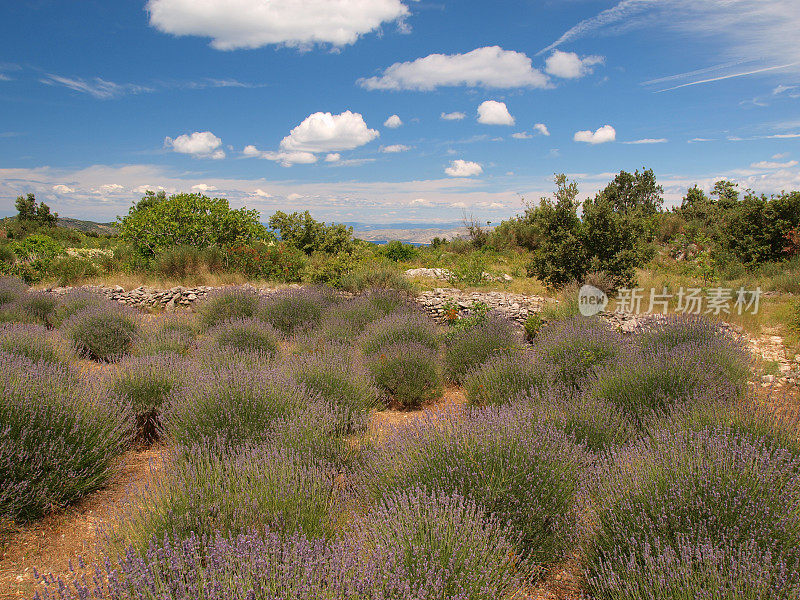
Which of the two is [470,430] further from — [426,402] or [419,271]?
[419,271]

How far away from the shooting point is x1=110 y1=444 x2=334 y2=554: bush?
2168 millimetres

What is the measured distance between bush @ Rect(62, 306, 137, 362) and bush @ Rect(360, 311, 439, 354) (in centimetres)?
342

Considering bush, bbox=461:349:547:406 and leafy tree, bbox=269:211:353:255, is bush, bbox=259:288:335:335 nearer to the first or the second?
bush, bbox=461:349:547:406

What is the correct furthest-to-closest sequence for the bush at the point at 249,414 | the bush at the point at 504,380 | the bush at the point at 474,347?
the bush at the point at 474,347 → the bush at the point at 504,380 → the bush at the point at 249,414

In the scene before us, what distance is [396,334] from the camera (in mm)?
5988

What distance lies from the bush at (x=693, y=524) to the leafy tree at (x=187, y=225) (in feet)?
38.3

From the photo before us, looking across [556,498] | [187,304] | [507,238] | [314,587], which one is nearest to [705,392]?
[556,498]

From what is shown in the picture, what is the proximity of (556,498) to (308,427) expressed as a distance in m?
1.67

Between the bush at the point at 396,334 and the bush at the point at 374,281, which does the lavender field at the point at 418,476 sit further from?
the bush at the point at 374,281

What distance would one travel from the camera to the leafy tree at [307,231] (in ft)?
48.8

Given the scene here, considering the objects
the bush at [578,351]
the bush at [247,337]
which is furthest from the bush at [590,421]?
the bush at [247,337]

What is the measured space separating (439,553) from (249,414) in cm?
206

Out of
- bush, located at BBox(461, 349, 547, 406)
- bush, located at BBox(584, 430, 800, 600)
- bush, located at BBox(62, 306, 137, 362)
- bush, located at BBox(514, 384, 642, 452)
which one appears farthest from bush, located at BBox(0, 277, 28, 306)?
bush, located at BBox(584, 430, 800, 600)

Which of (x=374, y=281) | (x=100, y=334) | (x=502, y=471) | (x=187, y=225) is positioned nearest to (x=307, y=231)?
(x=187, y=225)
